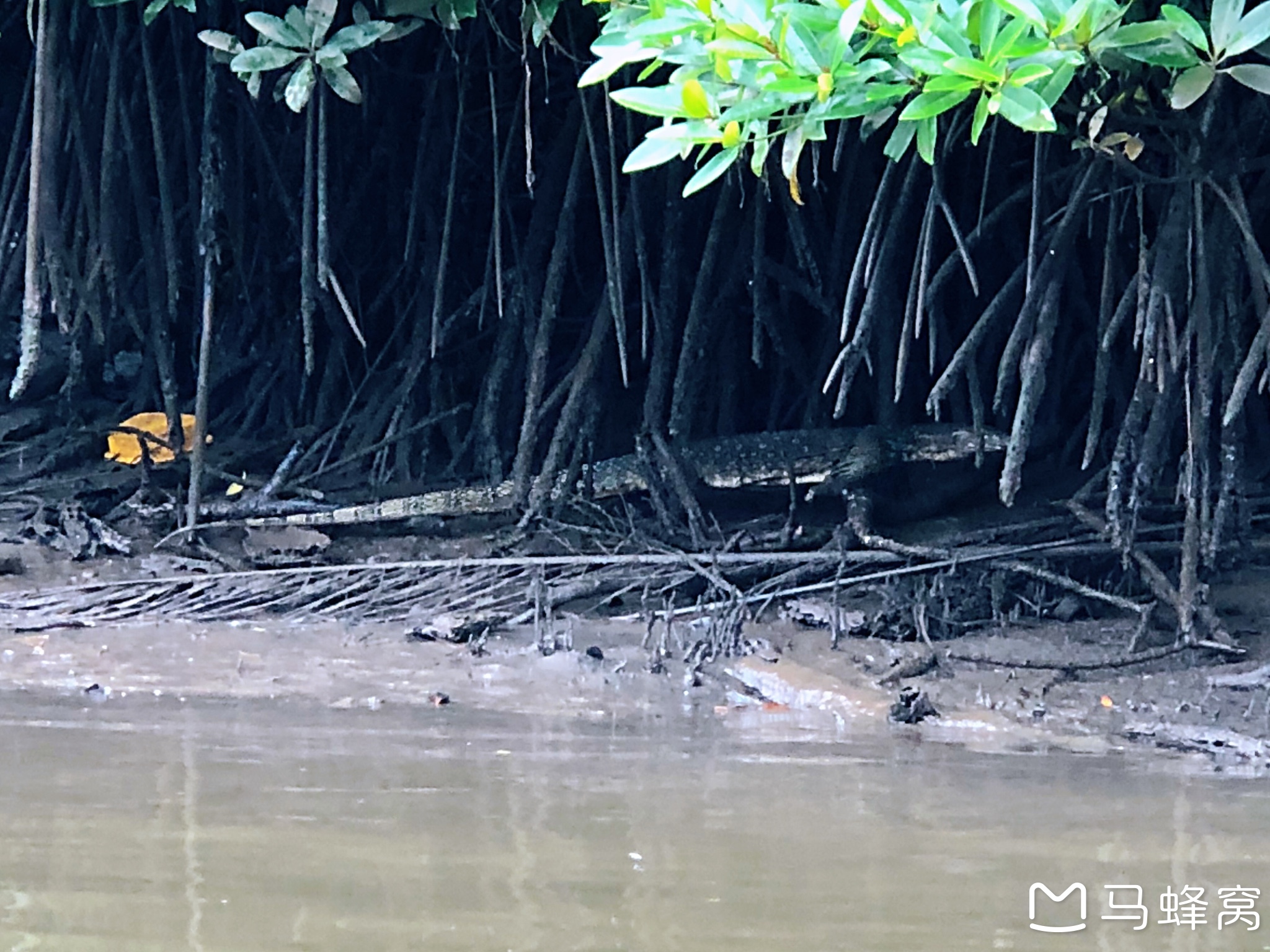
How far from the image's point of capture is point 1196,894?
1584 millimetres

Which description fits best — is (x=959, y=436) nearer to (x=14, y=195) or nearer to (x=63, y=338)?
(x=14, y=195)

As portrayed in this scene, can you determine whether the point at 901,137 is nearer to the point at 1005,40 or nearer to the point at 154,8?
the point at 1005,40

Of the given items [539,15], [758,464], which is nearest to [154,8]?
[539,15]

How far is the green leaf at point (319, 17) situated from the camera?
300 centimetres

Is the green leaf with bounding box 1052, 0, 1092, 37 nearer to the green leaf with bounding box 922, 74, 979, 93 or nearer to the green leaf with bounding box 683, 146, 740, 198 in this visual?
the green leaf with bounding box 922, 74, 979, 93

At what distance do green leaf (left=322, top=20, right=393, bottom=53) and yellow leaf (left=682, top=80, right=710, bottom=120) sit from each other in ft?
3.75

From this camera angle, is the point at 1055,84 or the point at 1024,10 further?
the point at 1055,84

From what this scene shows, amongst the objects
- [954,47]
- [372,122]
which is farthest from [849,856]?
[372,122]

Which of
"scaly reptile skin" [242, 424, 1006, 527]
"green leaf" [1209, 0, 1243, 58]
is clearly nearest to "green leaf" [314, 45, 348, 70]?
"scaly reptile skin" [242, 424, 1006, 527]

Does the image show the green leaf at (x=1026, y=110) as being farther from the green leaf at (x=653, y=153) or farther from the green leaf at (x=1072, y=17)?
the green leaf at (x=653, y=153)

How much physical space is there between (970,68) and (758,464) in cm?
208

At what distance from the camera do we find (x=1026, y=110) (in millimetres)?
1989

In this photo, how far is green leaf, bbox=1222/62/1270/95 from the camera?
220 cm

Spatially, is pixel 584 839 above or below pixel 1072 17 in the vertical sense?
below
